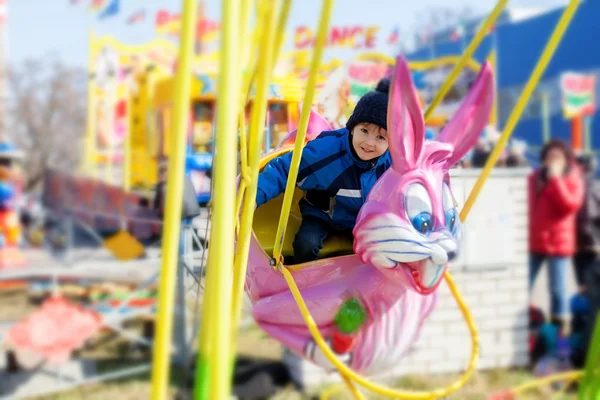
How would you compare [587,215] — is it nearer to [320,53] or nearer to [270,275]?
[270,275]

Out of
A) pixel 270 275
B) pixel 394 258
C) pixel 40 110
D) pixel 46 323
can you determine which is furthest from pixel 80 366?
pixel 40 110

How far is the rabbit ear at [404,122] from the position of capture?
2.49ft

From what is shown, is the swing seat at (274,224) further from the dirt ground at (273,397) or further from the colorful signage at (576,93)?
the colorful signage at (576,93)

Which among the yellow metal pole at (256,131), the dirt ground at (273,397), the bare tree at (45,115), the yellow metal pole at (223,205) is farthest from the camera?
the bare tree at (45,115)

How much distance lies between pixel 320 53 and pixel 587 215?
3.28 m

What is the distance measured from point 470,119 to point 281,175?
280 millimetres

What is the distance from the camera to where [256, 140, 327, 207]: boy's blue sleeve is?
3.19ft

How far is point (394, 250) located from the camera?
844 millimetres

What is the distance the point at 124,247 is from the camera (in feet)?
11.8

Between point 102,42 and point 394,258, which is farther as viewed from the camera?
point 102,42

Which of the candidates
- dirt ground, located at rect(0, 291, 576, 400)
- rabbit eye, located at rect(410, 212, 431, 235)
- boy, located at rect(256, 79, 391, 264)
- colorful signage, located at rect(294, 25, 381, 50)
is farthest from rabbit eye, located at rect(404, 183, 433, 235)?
colorful signage, located at rect(294, 25, 381, 50)

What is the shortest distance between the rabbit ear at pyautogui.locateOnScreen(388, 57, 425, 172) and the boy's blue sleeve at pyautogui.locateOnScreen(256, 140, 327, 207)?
17 cm

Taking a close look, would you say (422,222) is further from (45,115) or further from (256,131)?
(45,115)

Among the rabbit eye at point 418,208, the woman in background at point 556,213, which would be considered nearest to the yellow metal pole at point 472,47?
the rabbit eye at point 418,208
